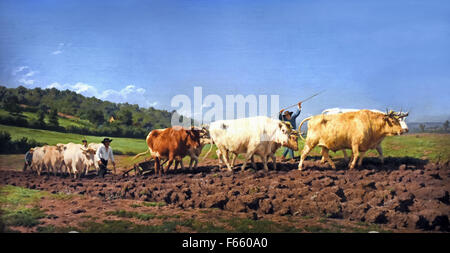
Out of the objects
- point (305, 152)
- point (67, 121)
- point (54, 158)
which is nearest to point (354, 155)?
point (305, 152)

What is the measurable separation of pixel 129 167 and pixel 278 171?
8.68ft

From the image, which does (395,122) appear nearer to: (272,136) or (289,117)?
(289,117)

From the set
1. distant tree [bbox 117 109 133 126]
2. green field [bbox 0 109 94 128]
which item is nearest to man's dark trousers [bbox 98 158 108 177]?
green field [bbox 0 109 94 128]

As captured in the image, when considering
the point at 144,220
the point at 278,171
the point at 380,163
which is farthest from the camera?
the point at 278,171

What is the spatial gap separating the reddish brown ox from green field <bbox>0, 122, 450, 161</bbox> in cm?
19

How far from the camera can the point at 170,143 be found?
6.38 meters

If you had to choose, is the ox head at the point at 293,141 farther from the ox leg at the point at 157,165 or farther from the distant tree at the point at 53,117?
the distant tree at the point at 53,117

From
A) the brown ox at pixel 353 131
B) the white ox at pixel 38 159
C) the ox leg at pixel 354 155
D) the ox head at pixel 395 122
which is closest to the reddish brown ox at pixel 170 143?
the white ox at pixel 38 159

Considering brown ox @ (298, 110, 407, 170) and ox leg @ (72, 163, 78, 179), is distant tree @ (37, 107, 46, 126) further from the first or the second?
brown ox @ (298, 110, 407, 170)

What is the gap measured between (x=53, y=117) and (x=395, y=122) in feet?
19.2
